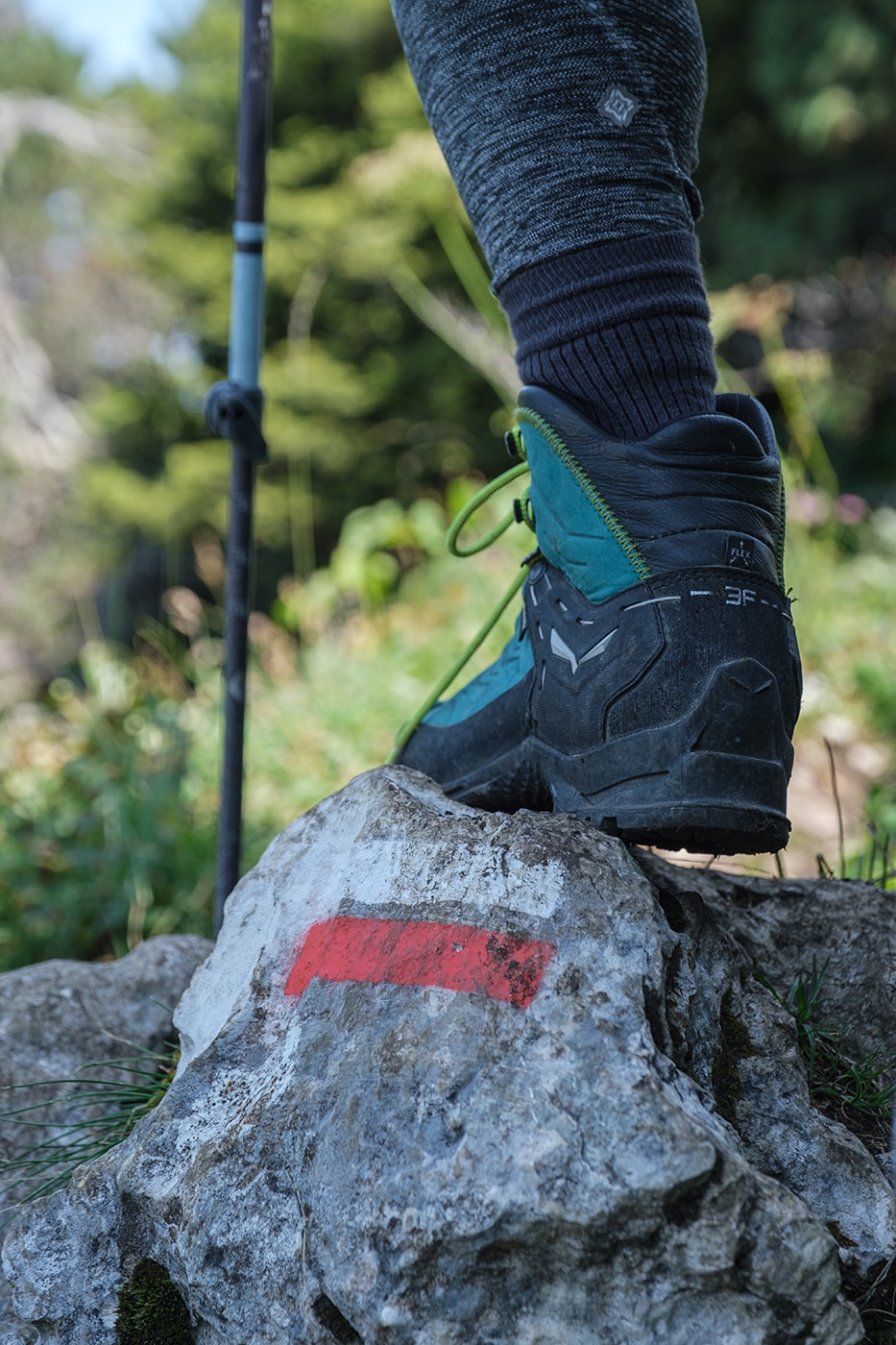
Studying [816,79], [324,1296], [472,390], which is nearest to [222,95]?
[472,390]

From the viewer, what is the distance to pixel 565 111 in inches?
43.9

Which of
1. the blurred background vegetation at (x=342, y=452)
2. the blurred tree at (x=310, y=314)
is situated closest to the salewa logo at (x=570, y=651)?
the blurred background vegetation at (x=342, y=452)

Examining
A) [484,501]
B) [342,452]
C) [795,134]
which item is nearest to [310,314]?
[342,452]

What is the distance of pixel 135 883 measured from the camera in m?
2.48

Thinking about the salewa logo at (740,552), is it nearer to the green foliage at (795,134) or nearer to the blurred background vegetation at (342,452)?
the blurred background vegetation at (342,452)

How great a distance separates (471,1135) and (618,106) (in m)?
1.02

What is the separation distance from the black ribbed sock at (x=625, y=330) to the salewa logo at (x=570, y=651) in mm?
234

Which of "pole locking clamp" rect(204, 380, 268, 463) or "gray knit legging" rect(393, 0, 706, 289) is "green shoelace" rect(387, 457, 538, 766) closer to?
"gray knit legging" rect(393, 0, 706, 289)

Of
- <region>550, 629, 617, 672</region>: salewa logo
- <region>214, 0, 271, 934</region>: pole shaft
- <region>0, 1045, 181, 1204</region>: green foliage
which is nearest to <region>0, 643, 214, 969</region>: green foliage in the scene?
<region>214, 0, 271, 934</region>: pole shaft

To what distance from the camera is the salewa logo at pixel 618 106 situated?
111 cm

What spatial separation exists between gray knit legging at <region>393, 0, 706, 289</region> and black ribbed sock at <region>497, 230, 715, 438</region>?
0.02 m

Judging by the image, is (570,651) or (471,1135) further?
(570,651)

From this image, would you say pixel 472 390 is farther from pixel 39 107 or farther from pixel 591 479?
pixel 39 107

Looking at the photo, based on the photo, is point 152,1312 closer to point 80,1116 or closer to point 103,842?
point 80,1116
